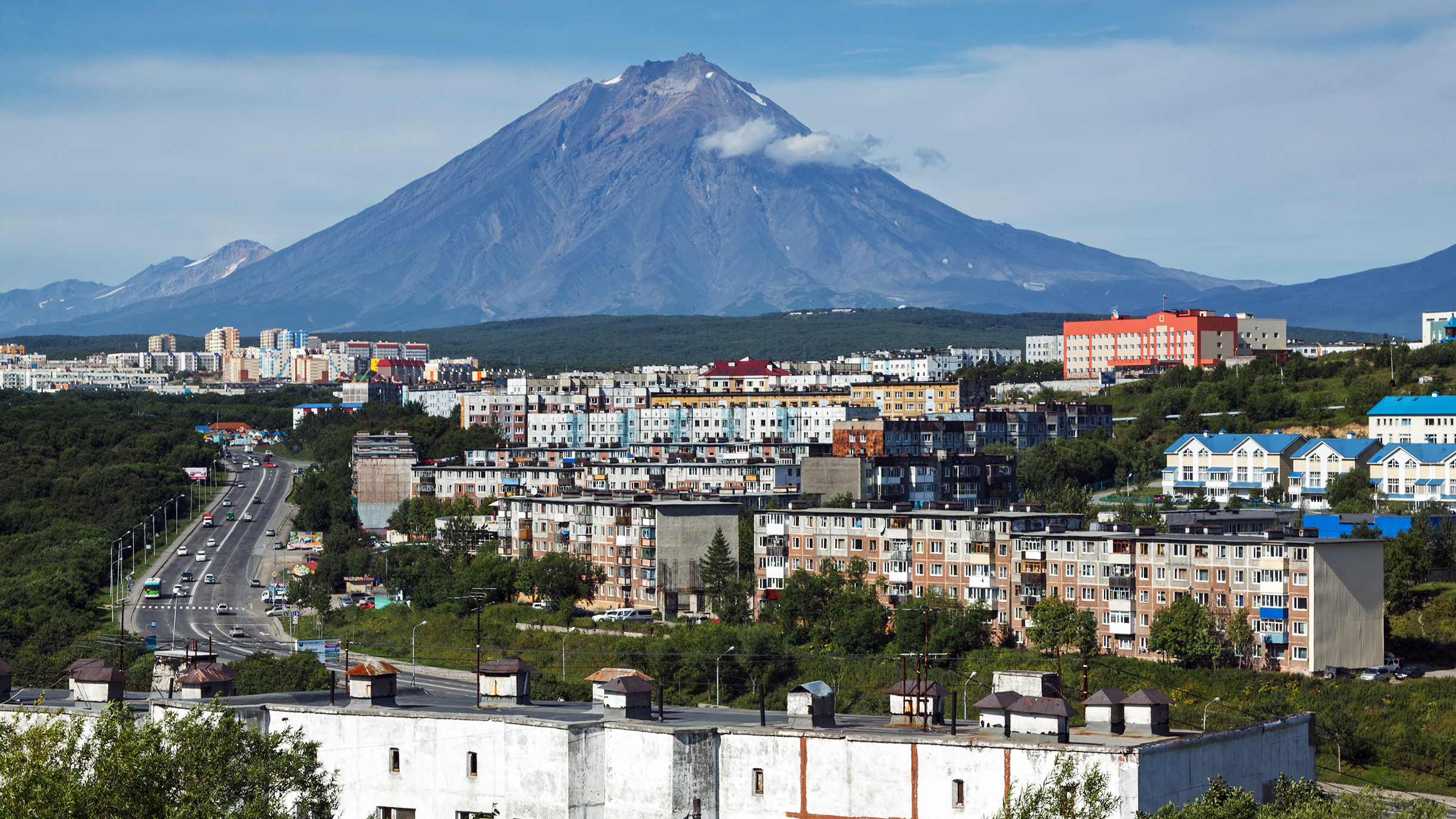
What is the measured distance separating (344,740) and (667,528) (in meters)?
44.3

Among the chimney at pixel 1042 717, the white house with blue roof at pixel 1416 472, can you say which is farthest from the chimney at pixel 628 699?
the white house with blue roof at pixel 1416 472

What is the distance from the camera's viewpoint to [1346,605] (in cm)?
5669

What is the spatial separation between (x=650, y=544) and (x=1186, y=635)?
24.7m

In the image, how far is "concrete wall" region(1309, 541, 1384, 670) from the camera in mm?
55781

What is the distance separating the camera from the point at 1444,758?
163 feet

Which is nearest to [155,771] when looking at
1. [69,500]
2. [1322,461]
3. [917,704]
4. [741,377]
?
[917,704]

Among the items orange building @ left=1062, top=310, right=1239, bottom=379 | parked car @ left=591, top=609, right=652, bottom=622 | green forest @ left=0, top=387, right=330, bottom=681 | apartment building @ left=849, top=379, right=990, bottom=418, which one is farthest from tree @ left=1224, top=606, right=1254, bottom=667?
orange building @ left=1062, top=310, right=1239, bottom=379

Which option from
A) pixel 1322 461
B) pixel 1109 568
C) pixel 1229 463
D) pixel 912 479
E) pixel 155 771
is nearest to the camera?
pixel 155 771

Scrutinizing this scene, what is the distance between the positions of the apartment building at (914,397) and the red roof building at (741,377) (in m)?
10.2

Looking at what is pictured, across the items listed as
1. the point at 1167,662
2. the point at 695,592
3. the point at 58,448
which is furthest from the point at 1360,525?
the point at 58,448

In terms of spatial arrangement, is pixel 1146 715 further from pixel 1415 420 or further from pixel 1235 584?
pixel 1415 420

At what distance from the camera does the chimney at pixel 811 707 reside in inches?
1152

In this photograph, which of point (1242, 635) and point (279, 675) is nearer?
point (279, 675)

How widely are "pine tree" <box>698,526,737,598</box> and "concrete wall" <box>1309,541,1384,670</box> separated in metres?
23.7
